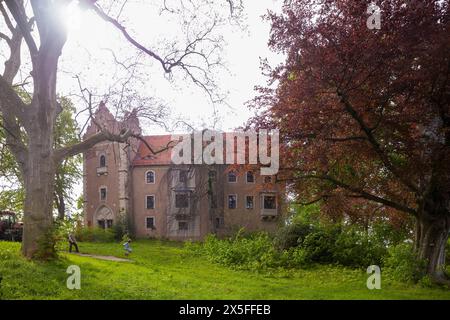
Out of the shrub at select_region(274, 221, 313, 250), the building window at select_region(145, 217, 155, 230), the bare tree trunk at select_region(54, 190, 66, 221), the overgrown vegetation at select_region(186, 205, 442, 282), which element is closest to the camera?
the overgrown vegetation at select_region(186, 205, 442, 282)

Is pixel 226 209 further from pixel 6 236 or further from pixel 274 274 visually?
pixel 274 274

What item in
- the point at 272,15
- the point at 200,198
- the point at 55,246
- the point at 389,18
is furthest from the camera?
the point at 200,198

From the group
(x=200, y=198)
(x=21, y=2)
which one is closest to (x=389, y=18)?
(x=21, y=2)

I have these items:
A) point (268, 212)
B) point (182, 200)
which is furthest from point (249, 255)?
point (268, 212)

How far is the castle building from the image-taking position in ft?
135

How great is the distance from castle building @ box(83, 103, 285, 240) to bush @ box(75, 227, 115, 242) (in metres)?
3.30

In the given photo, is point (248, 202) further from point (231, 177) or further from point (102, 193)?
point (102, 193)

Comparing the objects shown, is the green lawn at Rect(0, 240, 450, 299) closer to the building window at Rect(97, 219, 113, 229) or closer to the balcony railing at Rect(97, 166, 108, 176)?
the building window at Rect(97, 219, 113, 229)

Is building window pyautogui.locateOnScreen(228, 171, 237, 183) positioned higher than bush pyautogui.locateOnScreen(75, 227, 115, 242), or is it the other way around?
building window pyautogui.locateOnScreen(228, 171, 237, 183)

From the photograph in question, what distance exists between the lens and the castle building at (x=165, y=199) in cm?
4109

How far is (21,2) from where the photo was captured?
699 inches

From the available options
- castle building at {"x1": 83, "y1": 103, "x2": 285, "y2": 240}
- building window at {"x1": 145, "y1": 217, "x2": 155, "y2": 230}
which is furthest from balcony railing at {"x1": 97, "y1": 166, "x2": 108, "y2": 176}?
building window at {"x1": 145, "y1": 217, "x2": 155, "y2": 230}

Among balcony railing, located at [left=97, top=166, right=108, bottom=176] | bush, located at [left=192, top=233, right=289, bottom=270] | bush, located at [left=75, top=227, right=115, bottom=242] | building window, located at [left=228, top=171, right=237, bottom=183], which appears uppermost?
balcony railing, located at [left=97, top=166, right=108, bottom=176]
